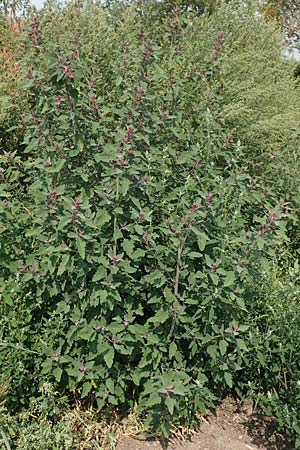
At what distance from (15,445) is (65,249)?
100 cm

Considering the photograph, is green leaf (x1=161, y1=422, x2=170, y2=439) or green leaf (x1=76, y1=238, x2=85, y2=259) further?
green leaf (x1=161, y1=422, x2=170, y2=439)

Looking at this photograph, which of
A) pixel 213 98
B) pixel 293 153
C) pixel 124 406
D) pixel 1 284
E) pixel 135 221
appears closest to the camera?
pixel 135 221

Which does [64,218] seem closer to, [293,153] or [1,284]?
[1,284]

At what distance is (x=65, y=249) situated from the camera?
2240mm

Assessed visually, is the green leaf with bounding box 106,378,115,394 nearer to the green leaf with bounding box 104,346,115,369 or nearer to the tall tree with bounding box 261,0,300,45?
the green leaf with bounding box 104,346,115,369

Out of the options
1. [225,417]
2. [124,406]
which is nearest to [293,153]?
[225,417]

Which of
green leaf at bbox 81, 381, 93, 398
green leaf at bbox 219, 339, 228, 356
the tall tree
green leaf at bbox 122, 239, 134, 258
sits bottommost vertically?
green leaf at bbox 81, 381, 93, 398

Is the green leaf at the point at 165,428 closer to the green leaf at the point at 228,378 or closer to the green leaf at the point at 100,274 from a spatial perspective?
the green leaf at the point at 228,378

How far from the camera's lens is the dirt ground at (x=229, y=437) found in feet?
8.51

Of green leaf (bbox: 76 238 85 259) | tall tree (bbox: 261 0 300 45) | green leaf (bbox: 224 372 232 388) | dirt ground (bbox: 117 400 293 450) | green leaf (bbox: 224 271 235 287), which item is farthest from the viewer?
tall tree (bbox: 261 0 300 45)

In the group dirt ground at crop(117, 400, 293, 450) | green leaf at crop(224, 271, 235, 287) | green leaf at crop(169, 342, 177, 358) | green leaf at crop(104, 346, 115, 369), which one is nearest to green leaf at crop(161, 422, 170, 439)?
dirt ground at crop(117, 400, 293, 450)

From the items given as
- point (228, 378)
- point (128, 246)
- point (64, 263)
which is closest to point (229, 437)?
point (228, 378)

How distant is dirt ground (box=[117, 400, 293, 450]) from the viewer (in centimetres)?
259

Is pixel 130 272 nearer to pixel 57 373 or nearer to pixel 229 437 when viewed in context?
pixel 57 373
